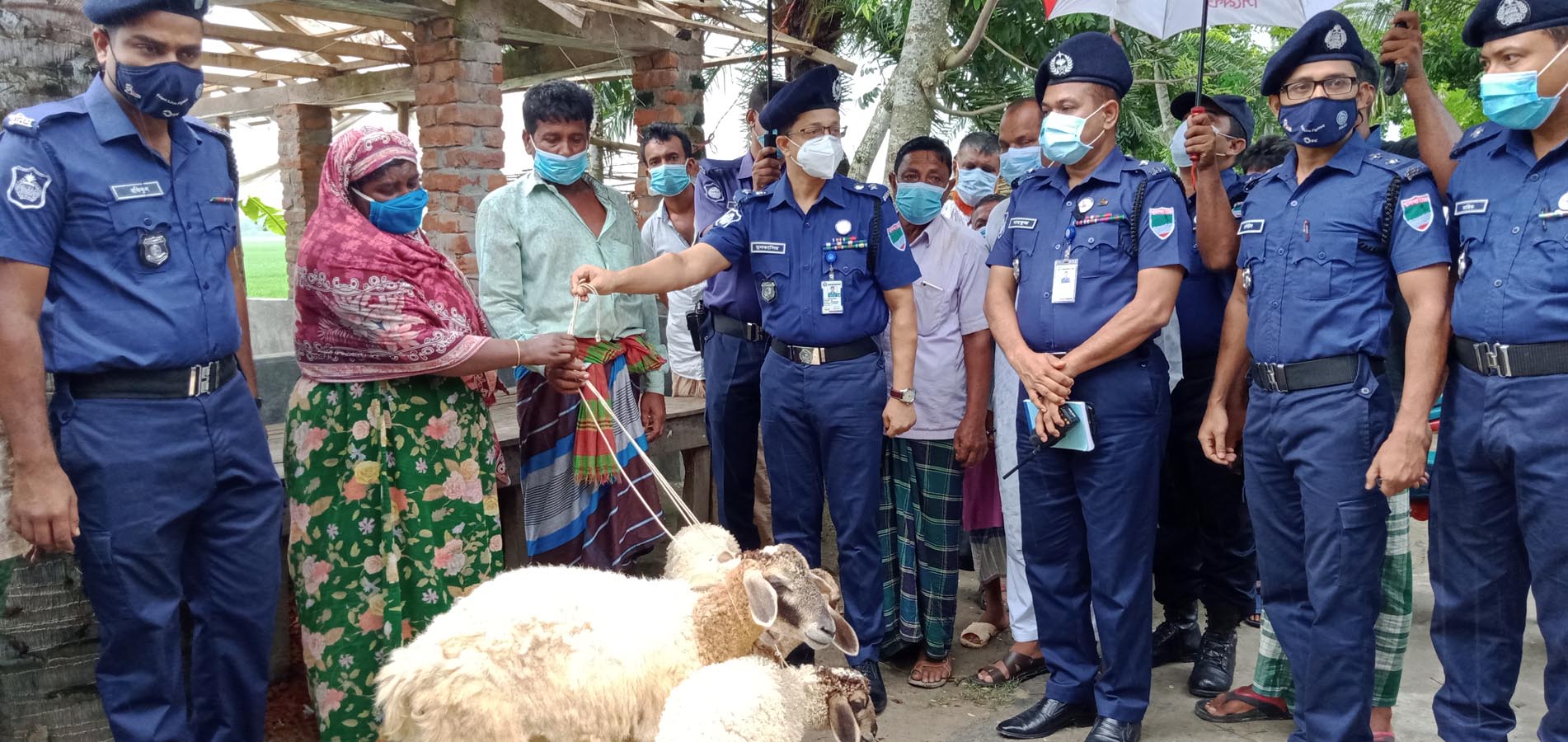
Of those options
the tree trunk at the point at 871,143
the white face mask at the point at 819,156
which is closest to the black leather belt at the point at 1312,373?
the white face mask at the point at 819,156

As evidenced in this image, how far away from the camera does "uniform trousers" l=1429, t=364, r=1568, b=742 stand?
289 centimetres

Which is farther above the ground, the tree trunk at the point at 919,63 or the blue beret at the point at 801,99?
the tree trunk at the point at 919,63

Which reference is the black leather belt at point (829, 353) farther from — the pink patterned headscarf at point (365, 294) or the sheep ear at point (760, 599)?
the sheep ear at point (760, 599)

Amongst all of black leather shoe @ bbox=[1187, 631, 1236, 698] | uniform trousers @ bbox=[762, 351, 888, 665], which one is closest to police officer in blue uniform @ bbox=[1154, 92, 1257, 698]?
black leather shoe @ bbox=[1187, 631, 1236, 698]

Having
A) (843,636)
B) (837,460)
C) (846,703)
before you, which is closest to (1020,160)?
(837,460)

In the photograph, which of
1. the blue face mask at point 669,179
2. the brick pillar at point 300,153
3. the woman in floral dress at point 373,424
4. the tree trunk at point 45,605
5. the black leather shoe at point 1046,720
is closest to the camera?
the tree trunk at point 45,605

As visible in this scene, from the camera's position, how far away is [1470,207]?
10.2ft

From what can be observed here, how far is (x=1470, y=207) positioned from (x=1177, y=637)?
228 cm

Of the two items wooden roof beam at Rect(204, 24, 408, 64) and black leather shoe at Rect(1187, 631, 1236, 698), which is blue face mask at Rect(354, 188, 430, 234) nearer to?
black leather shoe at Rect(1187, 631, 1236, 698)

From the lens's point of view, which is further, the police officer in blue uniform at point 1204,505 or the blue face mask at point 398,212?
the police officer in blue uniform at point 1204,505

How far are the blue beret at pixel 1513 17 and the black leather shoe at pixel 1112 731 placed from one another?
2.34 metres

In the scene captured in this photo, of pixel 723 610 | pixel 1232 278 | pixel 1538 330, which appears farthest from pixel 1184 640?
pixel 723 610

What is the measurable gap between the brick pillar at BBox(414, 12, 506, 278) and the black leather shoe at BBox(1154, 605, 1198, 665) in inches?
179

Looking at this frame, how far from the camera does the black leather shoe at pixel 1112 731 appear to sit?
3.76m
